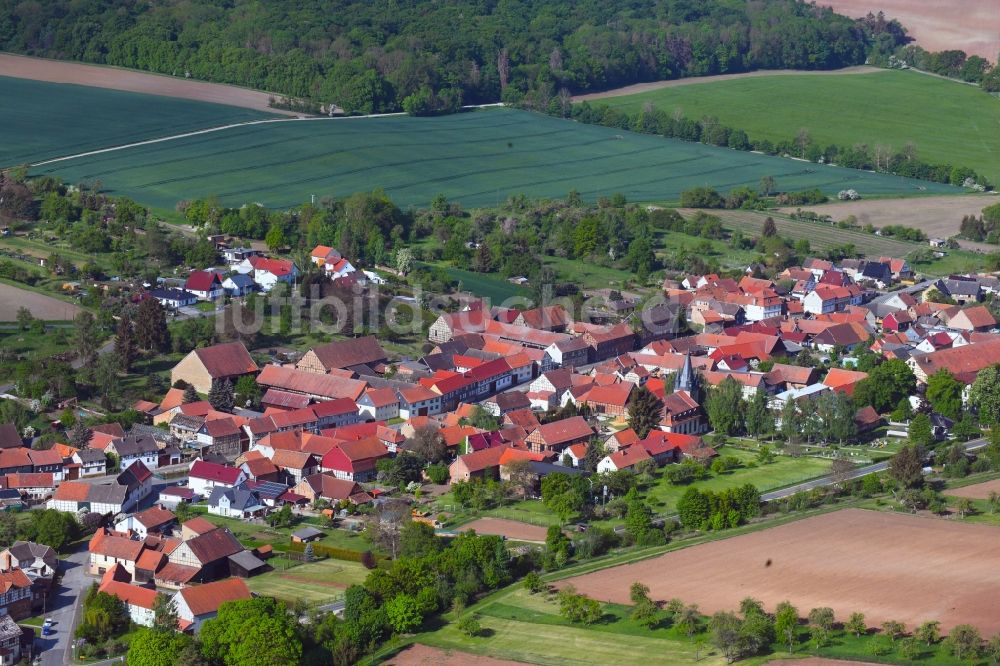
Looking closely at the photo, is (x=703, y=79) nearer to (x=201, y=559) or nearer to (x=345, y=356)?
(x=345, y=356)

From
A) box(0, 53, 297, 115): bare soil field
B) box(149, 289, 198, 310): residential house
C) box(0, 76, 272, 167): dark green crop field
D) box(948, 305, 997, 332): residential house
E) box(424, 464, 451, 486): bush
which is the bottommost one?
box(424, 464, 451, 486): bush

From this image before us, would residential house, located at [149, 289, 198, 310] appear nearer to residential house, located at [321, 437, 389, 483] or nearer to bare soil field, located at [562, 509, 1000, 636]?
residential house, located at [321, 437, 389, 483]

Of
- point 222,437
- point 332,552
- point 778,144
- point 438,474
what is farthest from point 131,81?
point 332,552

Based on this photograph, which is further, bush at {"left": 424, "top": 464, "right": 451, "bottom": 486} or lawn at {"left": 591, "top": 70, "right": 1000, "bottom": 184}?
lawn at {"left": 591, "top": 70, "right": 1000, "bottom": 184}

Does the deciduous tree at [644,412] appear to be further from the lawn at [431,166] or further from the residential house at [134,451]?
the lawn at [431,166]

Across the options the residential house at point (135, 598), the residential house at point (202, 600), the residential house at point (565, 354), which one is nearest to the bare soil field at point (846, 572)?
the residential house at point (202, 600)

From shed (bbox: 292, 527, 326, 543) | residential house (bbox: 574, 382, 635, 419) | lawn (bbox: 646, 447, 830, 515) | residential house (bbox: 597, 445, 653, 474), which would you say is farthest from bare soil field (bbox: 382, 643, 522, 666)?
residential house (bbox: 574, 382, 635, 419)
